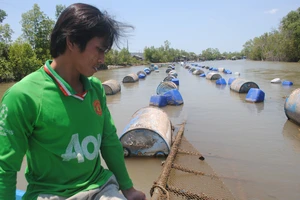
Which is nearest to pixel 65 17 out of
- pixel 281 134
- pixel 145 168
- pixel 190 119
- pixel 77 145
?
pixel 77 145

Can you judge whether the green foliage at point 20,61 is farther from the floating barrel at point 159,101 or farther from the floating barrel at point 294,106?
the floating barrel at point 294,106

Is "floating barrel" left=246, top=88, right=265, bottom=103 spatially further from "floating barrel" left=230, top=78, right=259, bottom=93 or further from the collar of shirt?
the collar of shirt

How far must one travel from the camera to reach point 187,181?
5.09 meters

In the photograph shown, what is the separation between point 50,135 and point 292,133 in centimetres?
830

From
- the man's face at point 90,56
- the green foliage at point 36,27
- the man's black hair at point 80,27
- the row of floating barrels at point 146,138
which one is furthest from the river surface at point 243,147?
the green foliage at point 36,27

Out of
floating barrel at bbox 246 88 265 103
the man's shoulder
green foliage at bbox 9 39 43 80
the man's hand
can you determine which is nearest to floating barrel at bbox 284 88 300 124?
floating barrel at bbox 246 88 265 103

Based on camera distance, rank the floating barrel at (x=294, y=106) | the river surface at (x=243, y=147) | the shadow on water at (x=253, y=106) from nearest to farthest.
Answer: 1. the river surface at (x=243, y=147)
2. the floating barrel at (x=294, y=106)
3. the shadow on water at (x=253, y=106)

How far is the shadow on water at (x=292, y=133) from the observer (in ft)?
23.7

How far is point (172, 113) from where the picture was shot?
1163 cm

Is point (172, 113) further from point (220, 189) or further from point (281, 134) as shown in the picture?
point (220, 189)

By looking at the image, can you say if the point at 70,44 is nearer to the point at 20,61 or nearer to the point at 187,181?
the point at 187,181

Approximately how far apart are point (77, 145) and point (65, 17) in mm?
748

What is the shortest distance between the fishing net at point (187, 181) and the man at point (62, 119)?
82.1 inches

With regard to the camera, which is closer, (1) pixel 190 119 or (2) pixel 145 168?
(2) pixel 145 168
